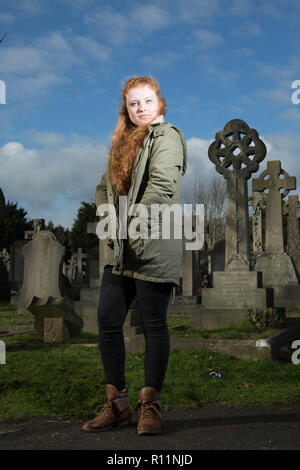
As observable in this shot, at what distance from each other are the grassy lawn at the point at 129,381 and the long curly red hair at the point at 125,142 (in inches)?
68.3

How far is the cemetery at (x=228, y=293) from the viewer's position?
289 inches

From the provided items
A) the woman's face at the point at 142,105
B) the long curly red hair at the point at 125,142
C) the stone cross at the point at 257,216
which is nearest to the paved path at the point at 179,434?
the long curly red hair at the point at 125,142

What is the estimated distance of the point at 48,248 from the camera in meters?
8.51

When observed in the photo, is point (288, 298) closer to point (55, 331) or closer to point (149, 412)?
point (55, 331)

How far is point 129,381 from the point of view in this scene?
4.86 m

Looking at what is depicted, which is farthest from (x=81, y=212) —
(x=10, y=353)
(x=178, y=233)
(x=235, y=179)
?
(x=178, y=233)

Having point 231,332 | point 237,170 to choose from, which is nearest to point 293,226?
point 237,170

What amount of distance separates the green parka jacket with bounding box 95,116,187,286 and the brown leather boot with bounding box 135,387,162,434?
68 cm

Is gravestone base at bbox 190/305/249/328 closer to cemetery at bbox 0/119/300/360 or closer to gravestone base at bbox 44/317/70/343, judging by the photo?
cemetery at bbox 0/119/300/360

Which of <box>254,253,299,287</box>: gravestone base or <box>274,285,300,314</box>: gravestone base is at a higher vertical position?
<box>254,253,299,287</box>: gravestone base

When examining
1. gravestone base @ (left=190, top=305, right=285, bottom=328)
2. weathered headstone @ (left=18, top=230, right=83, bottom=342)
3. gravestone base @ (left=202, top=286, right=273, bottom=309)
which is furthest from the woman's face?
gravestone base @ (left=202, top=286, right=273, bottom=309)

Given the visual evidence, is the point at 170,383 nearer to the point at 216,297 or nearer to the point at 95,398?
the point at 95,398

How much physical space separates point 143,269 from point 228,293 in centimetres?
652

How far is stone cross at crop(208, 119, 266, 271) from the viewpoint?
10.2 m
